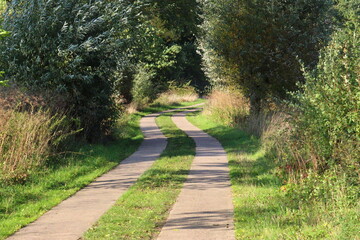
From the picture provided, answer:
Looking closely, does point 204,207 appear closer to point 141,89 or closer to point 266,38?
point 266,38

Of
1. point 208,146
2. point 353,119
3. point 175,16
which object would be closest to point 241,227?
point 353,119

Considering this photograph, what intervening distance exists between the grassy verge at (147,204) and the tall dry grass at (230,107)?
9.77 meters

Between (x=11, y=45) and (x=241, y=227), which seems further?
(x=11, y=45)

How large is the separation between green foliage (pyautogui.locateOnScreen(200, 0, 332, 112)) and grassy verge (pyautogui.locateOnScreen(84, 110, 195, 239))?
772 centimetres

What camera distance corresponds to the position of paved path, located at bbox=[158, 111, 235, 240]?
315 inches

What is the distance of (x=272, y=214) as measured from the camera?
896cm

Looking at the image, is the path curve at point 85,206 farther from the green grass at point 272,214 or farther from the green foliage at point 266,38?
the green foliage at point 266,38

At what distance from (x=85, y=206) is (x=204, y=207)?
6.99 ft

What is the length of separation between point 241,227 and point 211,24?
16.4 m

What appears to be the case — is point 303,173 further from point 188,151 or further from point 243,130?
point 243,130

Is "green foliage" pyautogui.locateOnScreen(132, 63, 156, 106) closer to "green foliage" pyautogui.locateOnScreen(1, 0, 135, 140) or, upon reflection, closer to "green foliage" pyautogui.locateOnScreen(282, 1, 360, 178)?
"green foliage" pyautogui.locateOnScreen(1, 0, 135, 140)

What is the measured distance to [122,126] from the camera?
25328mm

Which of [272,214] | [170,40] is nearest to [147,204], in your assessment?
[272,214]

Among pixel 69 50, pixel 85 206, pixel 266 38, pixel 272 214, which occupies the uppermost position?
pixel 69 50
